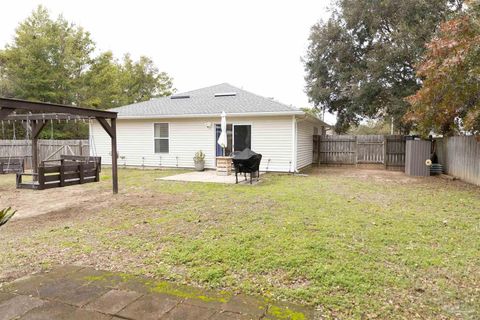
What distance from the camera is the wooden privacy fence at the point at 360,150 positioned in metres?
15.5

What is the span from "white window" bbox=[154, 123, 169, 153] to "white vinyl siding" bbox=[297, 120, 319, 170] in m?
5.87

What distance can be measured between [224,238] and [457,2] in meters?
15.1

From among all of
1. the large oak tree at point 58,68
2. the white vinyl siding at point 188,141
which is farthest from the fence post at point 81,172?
the large oak tree at point 58,68

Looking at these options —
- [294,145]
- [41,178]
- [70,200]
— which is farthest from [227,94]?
[41,178]

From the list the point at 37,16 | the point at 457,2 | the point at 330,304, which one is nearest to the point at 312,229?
the point at 330,304

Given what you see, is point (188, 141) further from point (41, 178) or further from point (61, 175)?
point (41, 178)

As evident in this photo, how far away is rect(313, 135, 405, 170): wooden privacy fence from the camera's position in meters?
15.5

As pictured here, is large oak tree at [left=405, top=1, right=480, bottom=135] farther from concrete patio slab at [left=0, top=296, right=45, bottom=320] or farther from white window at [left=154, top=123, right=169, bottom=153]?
white window at [left=154, top=123, right=169, bottom=153]

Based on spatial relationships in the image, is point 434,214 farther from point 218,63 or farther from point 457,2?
point 218,63

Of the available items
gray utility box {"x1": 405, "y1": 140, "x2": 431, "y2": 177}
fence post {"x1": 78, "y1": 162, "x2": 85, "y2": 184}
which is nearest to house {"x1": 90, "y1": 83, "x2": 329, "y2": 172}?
gray utility box {"x1": 405, "y1": 140, "x2": 431, "y2": 177}

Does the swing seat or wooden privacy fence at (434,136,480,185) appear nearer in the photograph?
the swing seat

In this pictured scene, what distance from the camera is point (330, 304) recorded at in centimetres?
265

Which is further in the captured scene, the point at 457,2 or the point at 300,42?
the point at 300,42

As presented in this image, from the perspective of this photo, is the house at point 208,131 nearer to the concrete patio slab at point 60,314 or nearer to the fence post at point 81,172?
the fence post at point 81,172
